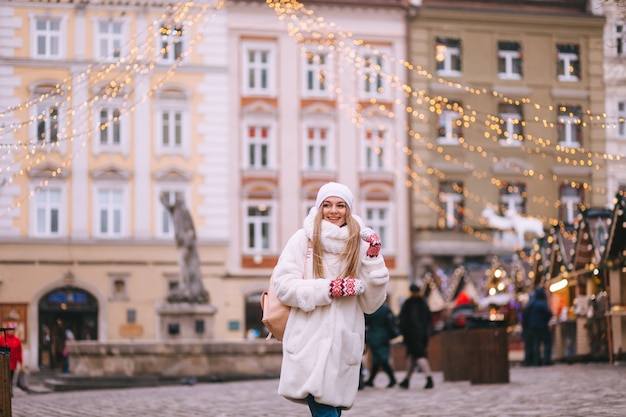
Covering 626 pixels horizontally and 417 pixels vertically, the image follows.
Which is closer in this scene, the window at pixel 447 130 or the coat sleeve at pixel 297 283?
the coat sleeve at pixel 297 283

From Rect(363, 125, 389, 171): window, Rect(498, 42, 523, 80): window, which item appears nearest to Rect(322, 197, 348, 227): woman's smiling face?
Rect(363, 125, 389, 171): window

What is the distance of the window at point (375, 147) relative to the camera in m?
44.9

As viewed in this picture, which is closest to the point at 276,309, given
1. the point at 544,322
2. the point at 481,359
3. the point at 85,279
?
the point at 481,359

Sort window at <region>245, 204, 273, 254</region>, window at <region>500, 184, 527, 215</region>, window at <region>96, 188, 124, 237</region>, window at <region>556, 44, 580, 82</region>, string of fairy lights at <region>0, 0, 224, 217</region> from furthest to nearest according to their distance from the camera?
window at <region>556, 44, 580, 82</region>
window at <region>500, 184, 527, 215</region>
window at <region>245, 204, 273, 254</region>
window at <region>96, 188, 124, 237</region>
string of fairy lights at <region>0, 0, 224, 217</region>

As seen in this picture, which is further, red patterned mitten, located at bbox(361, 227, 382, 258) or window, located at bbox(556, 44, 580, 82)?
window, located at bbox(556, 44, 580, 82)

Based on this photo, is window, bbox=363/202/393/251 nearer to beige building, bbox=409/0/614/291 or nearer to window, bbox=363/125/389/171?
beige building, bbox=409/0/614/291

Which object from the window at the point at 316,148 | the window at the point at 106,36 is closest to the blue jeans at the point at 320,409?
the window at the point at 106,36

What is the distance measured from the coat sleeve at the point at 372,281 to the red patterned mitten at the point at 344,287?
5.5 inches

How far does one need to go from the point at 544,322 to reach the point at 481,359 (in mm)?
8456

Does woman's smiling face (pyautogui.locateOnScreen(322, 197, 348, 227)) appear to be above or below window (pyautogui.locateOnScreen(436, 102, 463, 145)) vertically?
below

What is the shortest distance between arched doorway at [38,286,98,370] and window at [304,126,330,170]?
847cm

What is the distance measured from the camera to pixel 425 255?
44.5 metres

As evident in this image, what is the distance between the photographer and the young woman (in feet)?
24.2

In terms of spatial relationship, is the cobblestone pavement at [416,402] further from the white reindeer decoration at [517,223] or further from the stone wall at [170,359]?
the white reindeer decoration at [517,223]
